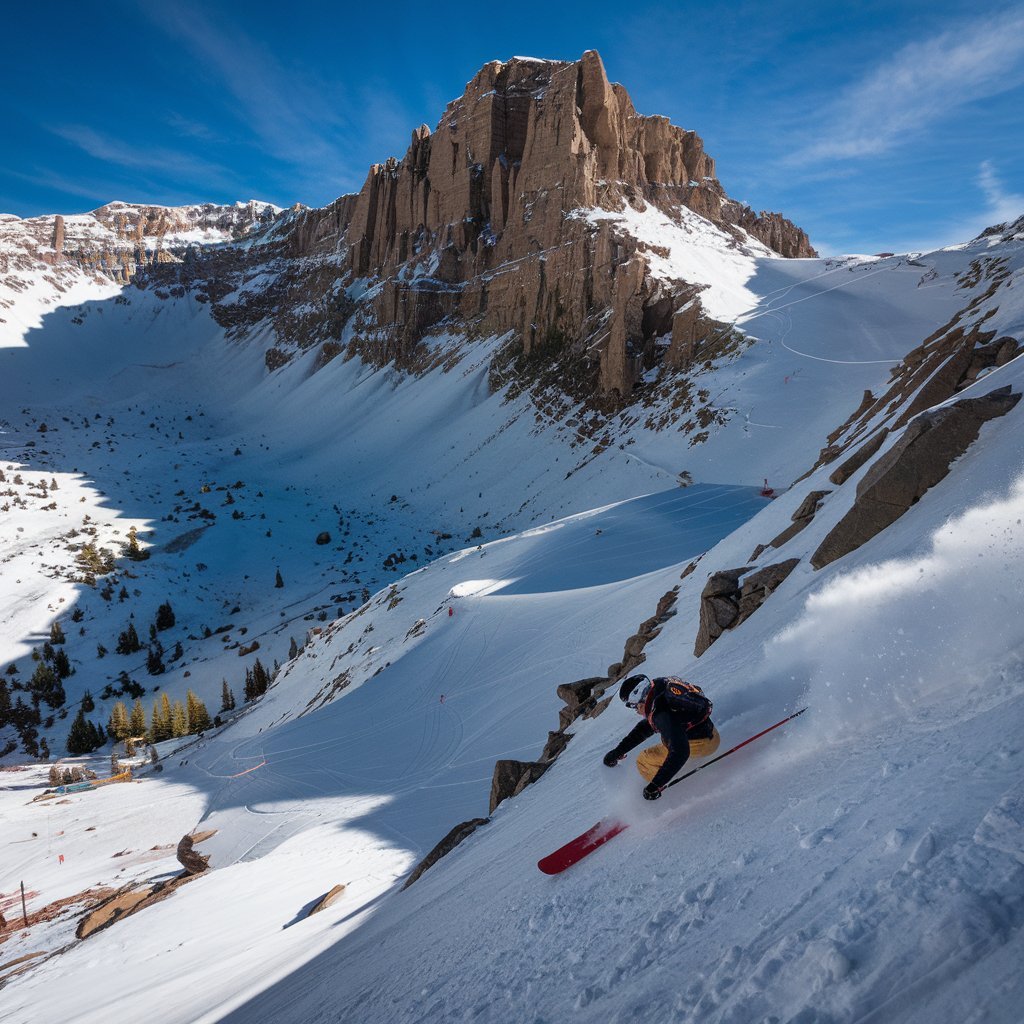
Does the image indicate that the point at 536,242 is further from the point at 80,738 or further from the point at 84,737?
the point at 80,738

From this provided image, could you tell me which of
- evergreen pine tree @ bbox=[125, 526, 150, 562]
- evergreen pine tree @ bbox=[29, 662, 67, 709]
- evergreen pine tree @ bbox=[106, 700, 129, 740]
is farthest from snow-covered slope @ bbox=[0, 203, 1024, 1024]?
evergreen pine tree @ bbox=[125, 526, 150, 562]

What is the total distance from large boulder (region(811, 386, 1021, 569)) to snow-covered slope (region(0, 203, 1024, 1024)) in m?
0.19

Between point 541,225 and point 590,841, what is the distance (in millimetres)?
79466

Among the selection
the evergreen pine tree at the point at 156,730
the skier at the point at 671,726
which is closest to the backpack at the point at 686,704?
the skier at the point at 671,726

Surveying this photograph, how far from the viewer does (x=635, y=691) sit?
16.1 ft

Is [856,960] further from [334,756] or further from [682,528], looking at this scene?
[682,528]

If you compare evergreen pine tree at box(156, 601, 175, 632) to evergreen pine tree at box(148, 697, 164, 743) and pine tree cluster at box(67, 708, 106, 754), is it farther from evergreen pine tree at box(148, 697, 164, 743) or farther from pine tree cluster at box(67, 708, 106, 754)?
evergreen pine tree at box(148, 697, 164, 743)

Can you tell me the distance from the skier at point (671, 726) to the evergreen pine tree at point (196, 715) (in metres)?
38.1

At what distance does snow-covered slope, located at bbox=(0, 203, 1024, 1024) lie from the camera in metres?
2.48

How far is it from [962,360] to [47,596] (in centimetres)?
5915

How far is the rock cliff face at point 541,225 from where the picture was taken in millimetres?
56469

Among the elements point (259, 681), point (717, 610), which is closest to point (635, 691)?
point (717, 610)

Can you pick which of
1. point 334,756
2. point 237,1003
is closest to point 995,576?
point 237,1003

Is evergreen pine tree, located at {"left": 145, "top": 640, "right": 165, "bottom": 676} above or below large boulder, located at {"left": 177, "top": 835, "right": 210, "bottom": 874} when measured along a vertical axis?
above
